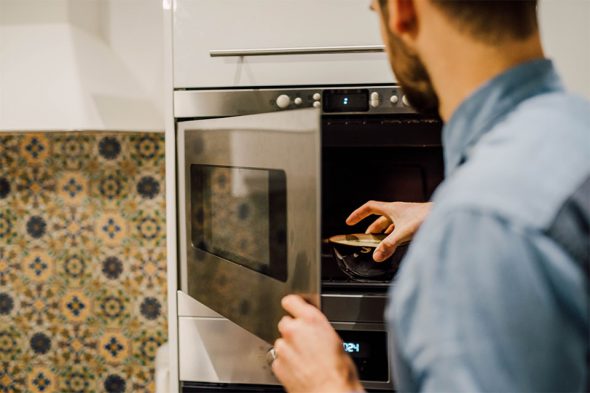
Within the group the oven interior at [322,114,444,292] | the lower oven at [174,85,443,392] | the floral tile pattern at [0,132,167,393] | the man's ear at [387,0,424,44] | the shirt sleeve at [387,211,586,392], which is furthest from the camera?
the floral tile pattern at [0,132,167,393]

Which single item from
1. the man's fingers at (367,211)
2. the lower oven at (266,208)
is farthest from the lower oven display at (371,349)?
the man's fingers at (367,211)

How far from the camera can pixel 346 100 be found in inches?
42.2

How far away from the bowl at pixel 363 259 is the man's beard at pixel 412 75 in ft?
1.43

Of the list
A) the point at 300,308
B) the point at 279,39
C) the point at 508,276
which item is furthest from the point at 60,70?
the point at 508,276

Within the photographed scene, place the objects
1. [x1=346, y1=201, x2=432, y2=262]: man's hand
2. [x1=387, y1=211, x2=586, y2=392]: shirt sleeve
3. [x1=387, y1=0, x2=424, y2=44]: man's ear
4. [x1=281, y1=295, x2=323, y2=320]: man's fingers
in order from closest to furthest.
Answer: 1. [x1=387, y1=211, x2=586, y2=392]: shirt sleeve
2. [x1=387, y1=0, x2=424, y2=44]: man's ear
3. [x1=281, y1=295, x2=323, y2=320]: man's fingers
4. [x1=346, y1=201, x2=432, y2=262]: man's hand

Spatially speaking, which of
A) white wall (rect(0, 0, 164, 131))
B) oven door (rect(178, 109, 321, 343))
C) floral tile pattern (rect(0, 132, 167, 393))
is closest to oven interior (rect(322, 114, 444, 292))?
oven door (rect(178, 109, 321, 343))

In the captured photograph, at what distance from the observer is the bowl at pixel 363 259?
1.03 m

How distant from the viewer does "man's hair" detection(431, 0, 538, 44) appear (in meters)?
0.49

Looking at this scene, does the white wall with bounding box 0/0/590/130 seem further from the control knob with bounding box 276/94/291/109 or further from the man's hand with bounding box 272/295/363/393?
the man's hand with bounding box 272/295/363/393

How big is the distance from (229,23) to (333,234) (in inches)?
18.9

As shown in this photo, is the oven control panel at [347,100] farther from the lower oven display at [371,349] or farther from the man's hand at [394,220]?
the lower oven display at [371,349]

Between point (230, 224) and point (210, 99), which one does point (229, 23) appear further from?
point (230, 224)

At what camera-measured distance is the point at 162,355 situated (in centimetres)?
154

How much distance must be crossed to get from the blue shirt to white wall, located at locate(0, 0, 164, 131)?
1008 millimetres
